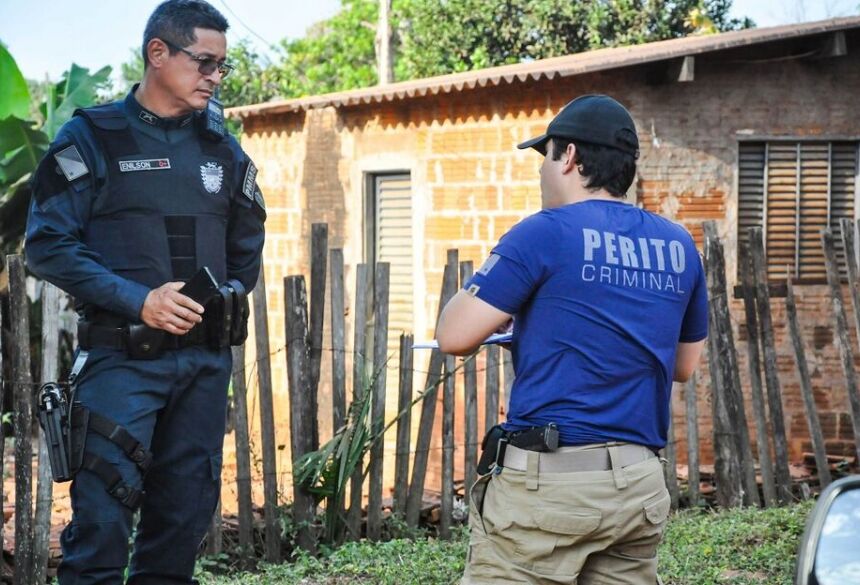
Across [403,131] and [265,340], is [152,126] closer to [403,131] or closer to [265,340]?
[265,340]

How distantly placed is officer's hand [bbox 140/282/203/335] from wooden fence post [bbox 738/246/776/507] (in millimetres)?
4298

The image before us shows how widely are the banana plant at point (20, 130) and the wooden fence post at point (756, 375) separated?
588cm

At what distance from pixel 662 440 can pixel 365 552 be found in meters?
2.97

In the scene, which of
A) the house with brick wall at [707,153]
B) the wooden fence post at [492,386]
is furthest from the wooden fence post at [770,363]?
the house with brick wall at [707,153]

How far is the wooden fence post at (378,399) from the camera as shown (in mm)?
6059

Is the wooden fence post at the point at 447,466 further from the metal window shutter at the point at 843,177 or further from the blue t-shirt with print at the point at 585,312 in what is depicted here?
the metal window shutter at the point at 843,177

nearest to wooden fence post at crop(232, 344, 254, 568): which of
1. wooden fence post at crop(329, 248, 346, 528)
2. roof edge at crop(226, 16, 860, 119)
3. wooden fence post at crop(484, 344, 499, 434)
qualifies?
wooden fence post at crop(329, 248, 346, 528)

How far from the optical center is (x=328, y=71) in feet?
87.4

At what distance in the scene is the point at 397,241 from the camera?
11.7 m

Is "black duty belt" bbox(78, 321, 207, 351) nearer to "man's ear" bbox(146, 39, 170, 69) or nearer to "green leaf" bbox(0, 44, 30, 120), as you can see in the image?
"man's ear" bbox(146, 39, 170, 69)

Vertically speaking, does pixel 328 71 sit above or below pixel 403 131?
above

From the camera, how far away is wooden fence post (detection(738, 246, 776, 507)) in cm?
704

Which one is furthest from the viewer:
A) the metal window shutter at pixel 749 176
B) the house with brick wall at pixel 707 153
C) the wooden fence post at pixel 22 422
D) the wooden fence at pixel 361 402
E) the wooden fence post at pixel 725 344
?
the metal window shutter at pixel 749 176

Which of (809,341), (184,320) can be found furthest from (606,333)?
(809,341)
